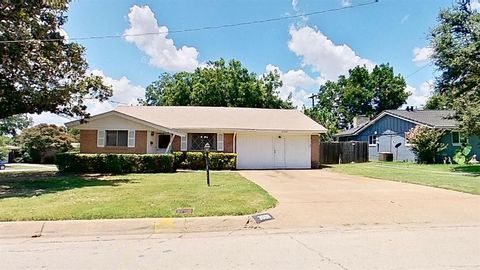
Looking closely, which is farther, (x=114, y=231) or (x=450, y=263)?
(x=114, y=231)

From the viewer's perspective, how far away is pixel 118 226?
7.78 metres

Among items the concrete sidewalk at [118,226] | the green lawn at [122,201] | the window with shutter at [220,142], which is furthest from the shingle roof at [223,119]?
the concrete sidewalk at [118,226]

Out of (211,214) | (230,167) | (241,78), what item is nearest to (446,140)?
(230,167)

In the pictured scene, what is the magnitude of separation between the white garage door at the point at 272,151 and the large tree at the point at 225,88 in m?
17.5

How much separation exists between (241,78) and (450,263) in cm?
4170

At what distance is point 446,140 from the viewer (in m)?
29.7

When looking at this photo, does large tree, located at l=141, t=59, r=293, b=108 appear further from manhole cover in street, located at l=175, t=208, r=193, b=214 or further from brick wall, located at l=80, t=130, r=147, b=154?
manhole cover in street, located at l=175, t=208, r=193, b=214

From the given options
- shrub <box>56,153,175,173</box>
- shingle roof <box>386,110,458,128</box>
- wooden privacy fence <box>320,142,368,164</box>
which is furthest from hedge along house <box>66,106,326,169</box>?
shingle roof <box>386,110,458,128</box>

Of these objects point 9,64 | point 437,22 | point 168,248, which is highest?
point 437,22

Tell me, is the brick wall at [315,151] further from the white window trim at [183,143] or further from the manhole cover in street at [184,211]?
the manhole cover in street at [184,211]

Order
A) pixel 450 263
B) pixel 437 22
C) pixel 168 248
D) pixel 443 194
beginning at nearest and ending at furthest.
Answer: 1. pixel 450 263
2. pixel 168 248
3. pixel 443 194
4. pixel 437 22

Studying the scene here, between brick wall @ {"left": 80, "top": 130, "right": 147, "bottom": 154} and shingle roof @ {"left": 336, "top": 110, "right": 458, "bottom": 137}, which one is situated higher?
shingle roof @ {"left": 336, "top": 110, "right": 458, "bottom": 137}

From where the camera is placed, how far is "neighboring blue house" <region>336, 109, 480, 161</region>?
29.4 metres

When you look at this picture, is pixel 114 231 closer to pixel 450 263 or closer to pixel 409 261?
pixel 409 261
